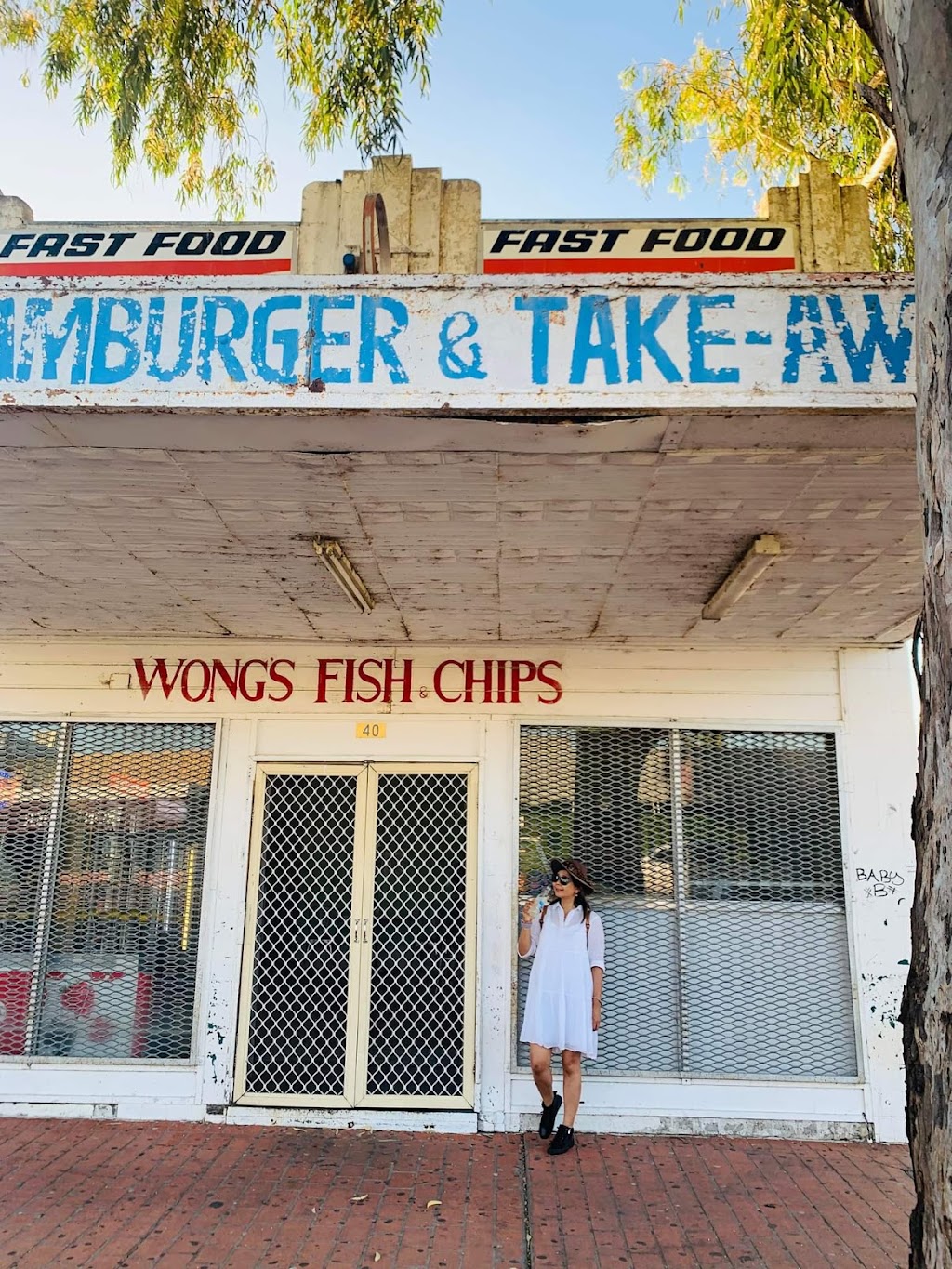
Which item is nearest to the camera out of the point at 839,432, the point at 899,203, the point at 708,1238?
the point at 839,432

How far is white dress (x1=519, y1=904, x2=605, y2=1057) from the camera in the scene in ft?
19.3

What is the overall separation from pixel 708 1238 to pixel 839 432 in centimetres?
382

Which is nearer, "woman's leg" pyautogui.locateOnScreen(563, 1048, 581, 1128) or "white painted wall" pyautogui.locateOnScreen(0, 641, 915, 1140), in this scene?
"woman's leg" pyautogui.locateOnScreen(563, 1048, 581, 1128)

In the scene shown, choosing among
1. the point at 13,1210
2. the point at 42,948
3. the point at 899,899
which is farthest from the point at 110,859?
the point at 899,899

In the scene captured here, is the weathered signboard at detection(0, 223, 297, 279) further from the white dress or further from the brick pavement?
the brick pavement

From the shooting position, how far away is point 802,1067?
6527mm

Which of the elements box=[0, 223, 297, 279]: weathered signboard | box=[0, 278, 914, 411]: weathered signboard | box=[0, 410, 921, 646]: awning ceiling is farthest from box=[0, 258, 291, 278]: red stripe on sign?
box=[0, 278, 914, 411]: weathered signboard

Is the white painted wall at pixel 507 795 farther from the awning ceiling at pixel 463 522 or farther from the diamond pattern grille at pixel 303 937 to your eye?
the awning ceiling at pixel 463 522

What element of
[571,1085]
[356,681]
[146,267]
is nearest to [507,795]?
[356,681]

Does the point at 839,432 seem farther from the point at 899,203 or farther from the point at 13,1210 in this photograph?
the point at 13,1210

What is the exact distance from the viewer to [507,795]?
690cm

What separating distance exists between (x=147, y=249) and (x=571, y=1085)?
18.7ft

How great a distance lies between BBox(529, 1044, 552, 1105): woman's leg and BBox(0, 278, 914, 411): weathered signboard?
4.01m

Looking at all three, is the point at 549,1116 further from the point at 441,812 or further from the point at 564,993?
the point at 441,812
